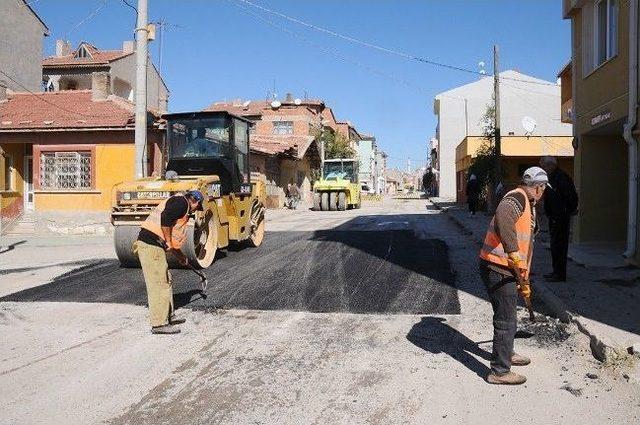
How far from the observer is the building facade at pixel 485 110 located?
4862 cm

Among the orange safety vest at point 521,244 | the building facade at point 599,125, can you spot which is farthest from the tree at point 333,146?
the orange safety vest at point 521,244

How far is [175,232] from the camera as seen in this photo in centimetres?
662

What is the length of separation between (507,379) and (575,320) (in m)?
1.79

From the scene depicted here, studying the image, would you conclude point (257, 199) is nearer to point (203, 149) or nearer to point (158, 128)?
point (203, 149)

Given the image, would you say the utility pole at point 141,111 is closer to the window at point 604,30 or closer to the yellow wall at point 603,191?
the yellow wall at point 603,191

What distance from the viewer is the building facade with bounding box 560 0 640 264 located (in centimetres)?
1029

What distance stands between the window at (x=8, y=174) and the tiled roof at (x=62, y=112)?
1.53 metres

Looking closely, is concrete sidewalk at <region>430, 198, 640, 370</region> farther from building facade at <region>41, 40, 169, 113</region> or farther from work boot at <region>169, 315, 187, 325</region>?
building facade at <region>41, 40, 169, 113</region>

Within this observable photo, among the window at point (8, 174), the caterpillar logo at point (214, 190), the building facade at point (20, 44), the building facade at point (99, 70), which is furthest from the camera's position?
the building facade at point (99, 70)

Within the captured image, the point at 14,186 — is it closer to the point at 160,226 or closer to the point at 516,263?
the point at 160,226

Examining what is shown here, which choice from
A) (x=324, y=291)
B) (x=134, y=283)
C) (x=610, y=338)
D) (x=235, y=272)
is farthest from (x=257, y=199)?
(x=610, y=338)

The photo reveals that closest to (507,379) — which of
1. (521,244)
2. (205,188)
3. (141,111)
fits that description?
(521,244)

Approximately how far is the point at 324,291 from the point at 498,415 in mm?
4379

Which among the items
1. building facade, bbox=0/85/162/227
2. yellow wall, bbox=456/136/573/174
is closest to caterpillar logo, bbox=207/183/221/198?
building facade, bbox=0/85/162/227
